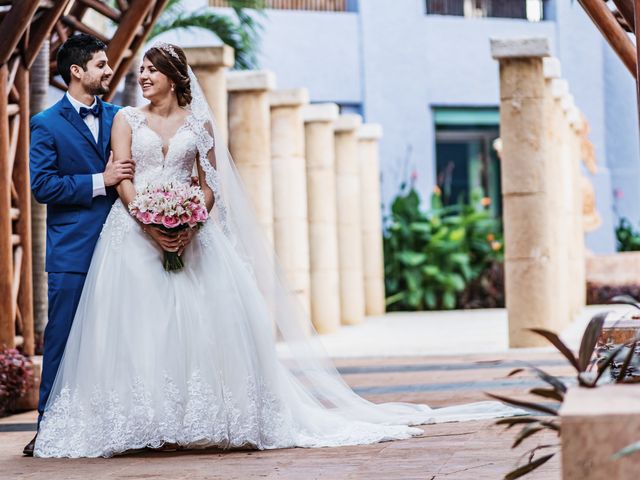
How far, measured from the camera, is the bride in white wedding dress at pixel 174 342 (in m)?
6.68

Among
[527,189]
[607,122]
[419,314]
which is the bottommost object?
[419,314]

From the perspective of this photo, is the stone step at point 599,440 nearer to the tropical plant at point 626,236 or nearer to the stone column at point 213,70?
the stone column at point 213,70

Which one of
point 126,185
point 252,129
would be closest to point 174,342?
point 126,185

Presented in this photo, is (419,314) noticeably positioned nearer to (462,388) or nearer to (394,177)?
(394,177)

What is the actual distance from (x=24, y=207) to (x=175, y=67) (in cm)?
351

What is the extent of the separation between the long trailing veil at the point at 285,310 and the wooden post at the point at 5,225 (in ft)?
9.35

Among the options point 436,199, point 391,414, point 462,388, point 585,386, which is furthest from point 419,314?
point 585,386

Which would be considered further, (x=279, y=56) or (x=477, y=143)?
(x=477, y=143)

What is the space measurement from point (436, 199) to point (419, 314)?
2971mm

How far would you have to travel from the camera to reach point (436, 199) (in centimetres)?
2684

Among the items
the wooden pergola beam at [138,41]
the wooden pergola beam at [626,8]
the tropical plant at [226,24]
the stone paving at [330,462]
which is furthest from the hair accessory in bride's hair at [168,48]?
the tropical plant at [226,24]

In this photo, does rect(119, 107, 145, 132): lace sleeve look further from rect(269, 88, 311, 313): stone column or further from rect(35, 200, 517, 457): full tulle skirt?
rect(269, 88, 311, 313): stone column

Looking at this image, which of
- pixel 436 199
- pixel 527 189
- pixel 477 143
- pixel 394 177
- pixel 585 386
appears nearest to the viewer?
pixel 585 386

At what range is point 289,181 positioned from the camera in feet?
62.0
